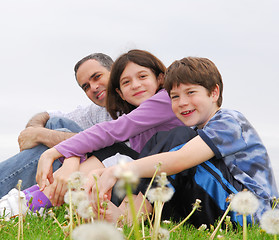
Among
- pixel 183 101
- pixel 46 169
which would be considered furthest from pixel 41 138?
pixel 183 101

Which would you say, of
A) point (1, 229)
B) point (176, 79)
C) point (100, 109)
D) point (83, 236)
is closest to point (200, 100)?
point (176, 79)

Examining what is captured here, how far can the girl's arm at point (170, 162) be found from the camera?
2.47 m

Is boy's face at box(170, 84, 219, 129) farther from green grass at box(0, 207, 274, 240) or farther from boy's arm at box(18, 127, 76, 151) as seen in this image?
boy's arm at box(18, 127, 76, 151)

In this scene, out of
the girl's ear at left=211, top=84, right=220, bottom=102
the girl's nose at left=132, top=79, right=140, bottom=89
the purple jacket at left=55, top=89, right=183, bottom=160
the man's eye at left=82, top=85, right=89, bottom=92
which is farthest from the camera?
the man's eye at left=82, top=85, right=89, bottom=92

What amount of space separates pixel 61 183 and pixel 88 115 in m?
2.57

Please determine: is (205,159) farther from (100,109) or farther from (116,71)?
(100,109)

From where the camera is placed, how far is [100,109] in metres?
5.41

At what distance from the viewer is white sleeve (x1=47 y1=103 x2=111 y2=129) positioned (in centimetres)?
534

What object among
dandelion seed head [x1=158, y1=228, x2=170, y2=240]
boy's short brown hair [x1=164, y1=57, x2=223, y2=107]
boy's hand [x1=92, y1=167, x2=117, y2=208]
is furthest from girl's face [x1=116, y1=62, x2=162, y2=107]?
dandelion seed head [x1=158, y1=228, x2=170, y2=240]

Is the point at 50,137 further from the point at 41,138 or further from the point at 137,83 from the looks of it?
the point at 137,83

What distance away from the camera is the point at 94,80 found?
16.9ft

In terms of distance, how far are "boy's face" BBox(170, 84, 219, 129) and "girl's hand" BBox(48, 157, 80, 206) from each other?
95 cm

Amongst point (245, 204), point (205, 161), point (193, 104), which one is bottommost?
point (205, 161)

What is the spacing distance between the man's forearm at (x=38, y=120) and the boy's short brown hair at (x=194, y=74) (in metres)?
2.34
